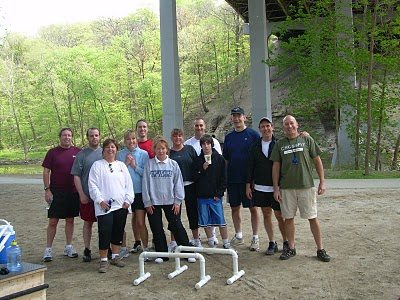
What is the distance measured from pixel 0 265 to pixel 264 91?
19261 millimetres

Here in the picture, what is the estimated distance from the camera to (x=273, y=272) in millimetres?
5359

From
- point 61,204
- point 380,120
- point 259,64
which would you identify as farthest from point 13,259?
point 259,64

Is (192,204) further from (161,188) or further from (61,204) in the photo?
(61,204)

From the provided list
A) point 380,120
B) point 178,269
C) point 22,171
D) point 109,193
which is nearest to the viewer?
point 178,269

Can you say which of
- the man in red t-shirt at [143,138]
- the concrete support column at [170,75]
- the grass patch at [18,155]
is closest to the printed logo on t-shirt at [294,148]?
the man in red t-shirt at [143,138]

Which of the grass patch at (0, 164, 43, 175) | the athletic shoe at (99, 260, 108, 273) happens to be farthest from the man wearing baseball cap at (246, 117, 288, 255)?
the grass patch at (0, 164, 43, 175)

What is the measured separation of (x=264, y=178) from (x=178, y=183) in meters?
1.11

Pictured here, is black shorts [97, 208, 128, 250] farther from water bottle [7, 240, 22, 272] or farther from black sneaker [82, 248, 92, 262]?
water bottle [7, 240, 22, 272]

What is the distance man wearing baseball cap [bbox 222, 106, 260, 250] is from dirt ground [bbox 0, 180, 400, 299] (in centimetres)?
57

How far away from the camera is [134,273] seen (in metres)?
5.58

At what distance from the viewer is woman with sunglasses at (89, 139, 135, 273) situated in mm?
5605

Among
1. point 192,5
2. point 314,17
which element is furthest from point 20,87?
point 314,17

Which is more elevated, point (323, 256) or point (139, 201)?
point (139, 201)

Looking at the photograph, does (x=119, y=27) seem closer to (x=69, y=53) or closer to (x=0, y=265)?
(x=69, y=53)
